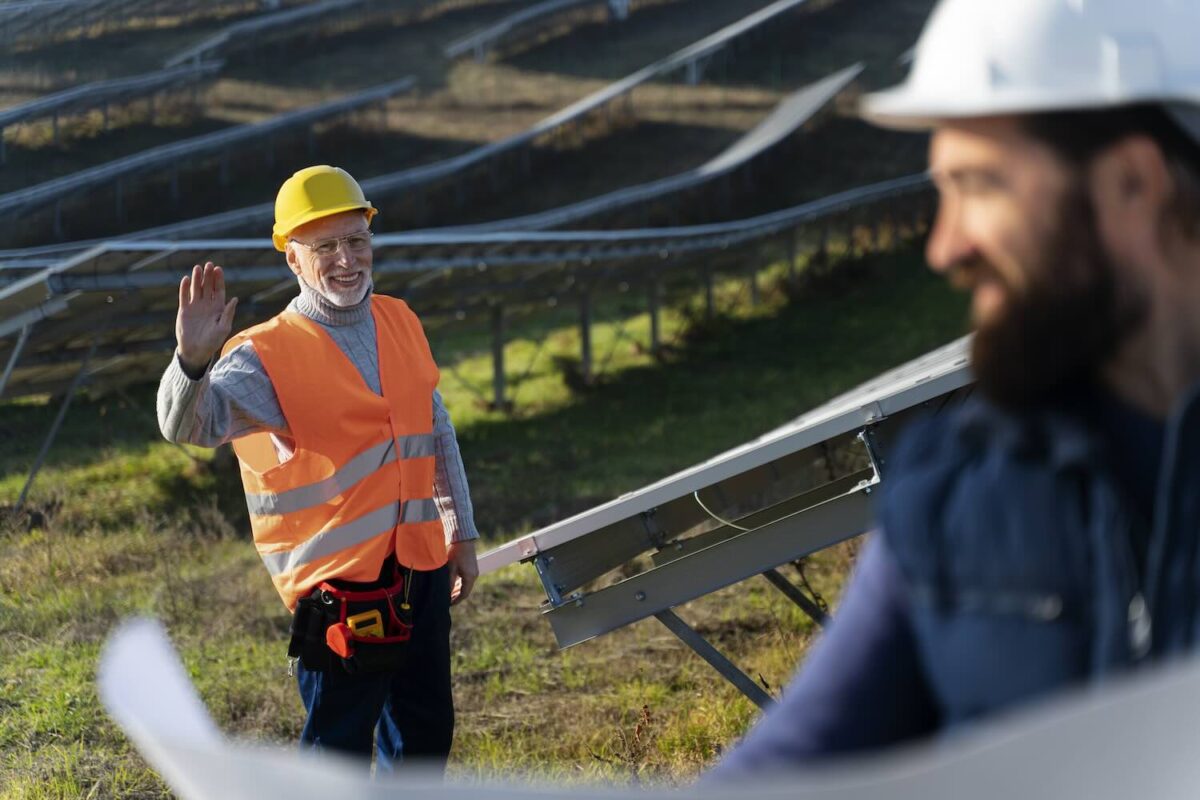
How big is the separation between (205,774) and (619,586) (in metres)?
3.02

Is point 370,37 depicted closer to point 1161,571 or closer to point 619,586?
point 619,586

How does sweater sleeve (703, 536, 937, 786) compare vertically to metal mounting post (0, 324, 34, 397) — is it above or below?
above

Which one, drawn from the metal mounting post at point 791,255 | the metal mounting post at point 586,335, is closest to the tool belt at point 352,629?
the metal mounting post at point 586,335

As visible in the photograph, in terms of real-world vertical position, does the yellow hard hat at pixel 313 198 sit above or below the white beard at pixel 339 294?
above

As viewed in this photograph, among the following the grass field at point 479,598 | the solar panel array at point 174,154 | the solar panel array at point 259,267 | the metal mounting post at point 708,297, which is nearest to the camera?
the grass field at point 479,598

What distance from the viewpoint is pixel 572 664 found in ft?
21.5

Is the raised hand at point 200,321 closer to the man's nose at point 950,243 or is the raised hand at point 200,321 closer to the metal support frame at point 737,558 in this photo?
the metal support frame at point 737,558

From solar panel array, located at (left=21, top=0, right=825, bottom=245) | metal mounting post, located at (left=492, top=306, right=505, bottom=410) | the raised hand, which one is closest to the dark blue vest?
the raised hand

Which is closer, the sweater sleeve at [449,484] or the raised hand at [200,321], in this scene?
the raised hand at [200,321]

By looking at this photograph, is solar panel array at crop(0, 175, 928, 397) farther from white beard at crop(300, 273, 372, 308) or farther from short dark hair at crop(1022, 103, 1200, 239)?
short dark hair at crop(1022, 103, 1200, 239)

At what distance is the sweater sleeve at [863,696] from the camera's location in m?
1.10

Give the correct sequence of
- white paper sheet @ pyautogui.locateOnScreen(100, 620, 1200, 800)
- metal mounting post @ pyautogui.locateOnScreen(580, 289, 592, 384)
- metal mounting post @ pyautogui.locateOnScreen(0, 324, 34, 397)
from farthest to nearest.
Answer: metal mounting post @ pyautogui.locateOnScreen(580, 289, 592, 384) < metal mounting post @ pyautogui.locateOnScreen(0, 324, 34, 397) < white paper sheet @ pyautogui.locateOnScreen(100, 620, 1200, 800)

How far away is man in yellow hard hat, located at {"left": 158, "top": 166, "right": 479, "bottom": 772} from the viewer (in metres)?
3.62

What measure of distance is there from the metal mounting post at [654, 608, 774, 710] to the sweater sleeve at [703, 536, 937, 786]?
2.81m
